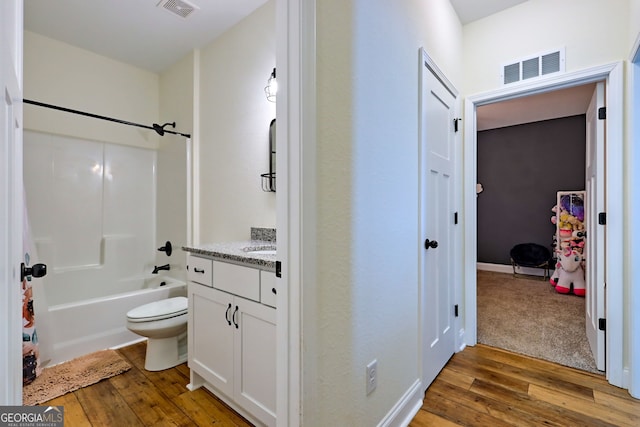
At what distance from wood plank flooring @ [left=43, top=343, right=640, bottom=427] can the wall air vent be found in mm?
2069

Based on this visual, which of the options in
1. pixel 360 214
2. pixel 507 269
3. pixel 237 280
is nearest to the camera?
pixel 360 214

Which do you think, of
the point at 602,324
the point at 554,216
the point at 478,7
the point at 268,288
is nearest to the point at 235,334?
the point at 268,288

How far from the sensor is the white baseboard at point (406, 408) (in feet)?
4.66

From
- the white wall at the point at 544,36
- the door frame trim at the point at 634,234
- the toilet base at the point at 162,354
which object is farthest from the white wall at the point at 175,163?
the door frame trim at the point at 634,234

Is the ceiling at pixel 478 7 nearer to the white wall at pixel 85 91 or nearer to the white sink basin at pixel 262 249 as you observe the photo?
the white sink basin at pixel 262 249

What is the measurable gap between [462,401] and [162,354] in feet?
6.44

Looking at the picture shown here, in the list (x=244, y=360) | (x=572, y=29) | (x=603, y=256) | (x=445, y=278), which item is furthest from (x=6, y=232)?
(x=572, y=29)

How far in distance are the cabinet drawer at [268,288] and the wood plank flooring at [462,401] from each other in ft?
2.42

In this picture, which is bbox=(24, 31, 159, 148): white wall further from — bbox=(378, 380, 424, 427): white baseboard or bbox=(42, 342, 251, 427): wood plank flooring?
bbox=(378, 380, 424, 427): white baseboard

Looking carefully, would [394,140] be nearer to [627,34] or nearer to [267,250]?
[267,250]

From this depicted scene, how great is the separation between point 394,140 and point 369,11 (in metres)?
0.55

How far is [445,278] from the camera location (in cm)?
212

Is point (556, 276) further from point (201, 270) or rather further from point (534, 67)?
point (201, 270)

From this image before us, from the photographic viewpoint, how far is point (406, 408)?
155cm
